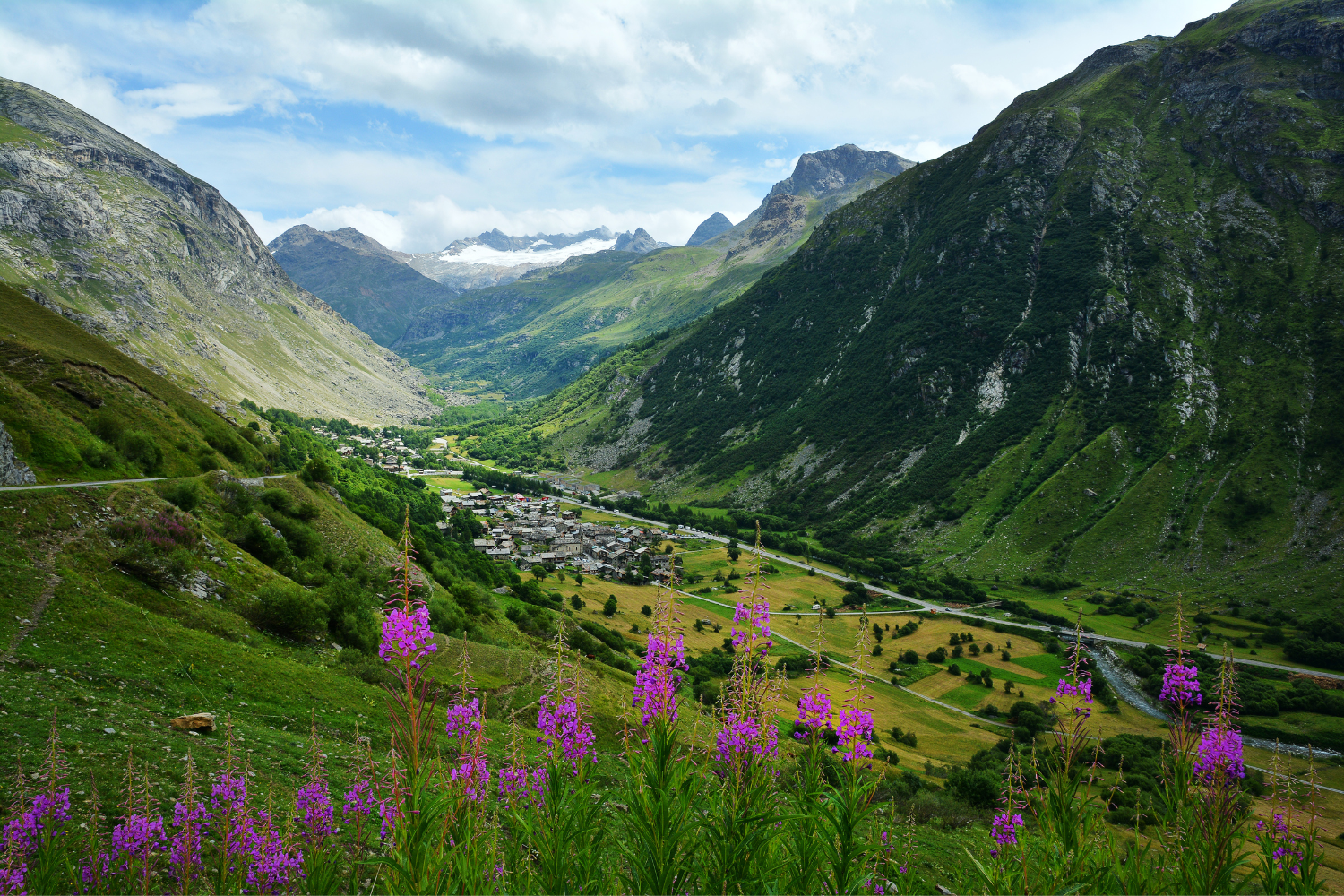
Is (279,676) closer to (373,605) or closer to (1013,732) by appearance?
(373,605)

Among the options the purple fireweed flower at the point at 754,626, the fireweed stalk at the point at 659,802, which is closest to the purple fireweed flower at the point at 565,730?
the fireweed stalk at the point at 659,802

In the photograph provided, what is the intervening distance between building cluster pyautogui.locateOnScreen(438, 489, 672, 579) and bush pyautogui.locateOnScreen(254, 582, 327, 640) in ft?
219

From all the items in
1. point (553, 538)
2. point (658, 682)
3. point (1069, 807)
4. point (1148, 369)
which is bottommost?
point (553, 538)

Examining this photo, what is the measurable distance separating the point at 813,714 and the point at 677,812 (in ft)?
6.24

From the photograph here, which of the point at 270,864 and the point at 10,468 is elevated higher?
the point at 270,864

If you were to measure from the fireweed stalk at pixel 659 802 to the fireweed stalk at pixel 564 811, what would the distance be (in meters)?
0.49

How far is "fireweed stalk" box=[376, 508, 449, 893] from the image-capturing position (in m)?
5.36

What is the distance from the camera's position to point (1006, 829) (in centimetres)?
812

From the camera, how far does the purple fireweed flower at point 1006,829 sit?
7.93 metres

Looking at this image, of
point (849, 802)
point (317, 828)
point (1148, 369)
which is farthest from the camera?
point (1148, 369)

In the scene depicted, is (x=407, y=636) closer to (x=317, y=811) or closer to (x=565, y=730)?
(x=565, y=730)

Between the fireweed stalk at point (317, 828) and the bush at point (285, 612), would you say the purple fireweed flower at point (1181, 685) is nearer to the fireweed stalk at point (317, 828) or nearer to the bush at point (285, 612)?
the fireweed stalk at point (317, 828)

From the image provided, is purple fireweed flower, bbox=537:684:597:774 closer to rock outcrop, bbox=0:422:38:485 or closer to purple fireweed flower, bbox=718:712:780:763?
purple fireweed flower, bbox=718:712:780:763

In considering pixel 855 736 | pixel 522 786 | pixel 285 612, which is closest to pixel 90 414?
pixel 285 612
